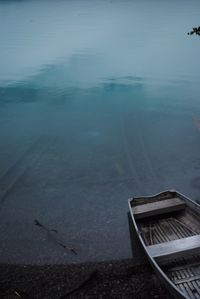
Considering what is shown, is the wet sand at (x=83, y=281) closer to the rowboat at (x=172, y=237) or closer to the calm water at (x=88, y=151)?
the rowboat at (x=172, y=237)

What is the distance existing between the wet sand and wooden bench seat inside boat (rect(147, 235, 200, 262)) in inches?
44.1

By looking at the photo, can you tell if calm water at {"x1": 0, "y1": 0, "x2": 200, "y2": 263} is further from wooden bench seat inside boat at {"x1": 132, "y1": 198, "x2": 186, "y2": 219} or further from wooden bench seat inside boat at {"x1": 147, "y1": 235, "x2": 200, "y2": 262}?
wooden bench seat inside boat at {"x1": 147, "y1": 235, "x2": 200, "y2": 262}

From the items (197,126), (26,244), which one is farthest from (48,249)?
(197,126)

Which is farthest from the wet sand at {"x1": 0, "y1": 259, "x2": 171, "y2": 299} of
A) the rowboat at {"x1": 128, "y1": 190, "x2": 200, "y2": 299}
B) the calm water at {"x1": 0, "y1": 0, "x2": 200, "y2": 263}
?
the calm water at {"x1": 0, "y1": 0, "x2": 200, "y2": 263}

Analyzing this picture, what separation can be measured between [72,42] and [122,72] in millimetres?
33527

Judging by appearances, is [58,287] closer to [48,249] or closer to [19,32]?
[48,249]

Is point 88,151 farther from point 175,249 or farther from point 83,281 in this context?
point 175,249

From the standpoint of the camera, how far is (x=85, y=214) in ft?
46.5

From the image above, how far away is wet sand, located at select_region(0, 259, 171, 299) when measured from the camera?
9.16 metres

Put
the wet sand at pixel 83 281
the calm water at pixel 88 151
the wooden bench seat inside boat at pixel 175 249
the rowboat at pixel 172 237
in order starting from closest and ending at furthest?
the rowboat at pixel 172 237 → the wooden bench seat inside boat at pixel 175 249 → the wet sand at pixel 83 281 → the calm water at pixel 88 151

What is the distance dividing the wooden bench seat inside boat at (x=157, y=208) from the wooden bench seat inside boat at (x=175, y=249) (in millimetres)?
1708

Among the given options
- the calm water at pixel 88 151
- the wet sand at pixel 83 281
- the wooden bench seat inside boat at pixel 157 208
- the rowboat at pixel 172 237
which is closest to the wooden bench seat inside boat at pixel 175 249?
the rowboat at pixel 172 237

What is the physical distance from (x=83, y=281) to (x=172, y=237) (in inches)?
114

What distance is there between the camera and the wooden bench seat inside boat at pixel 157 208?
10.7m
